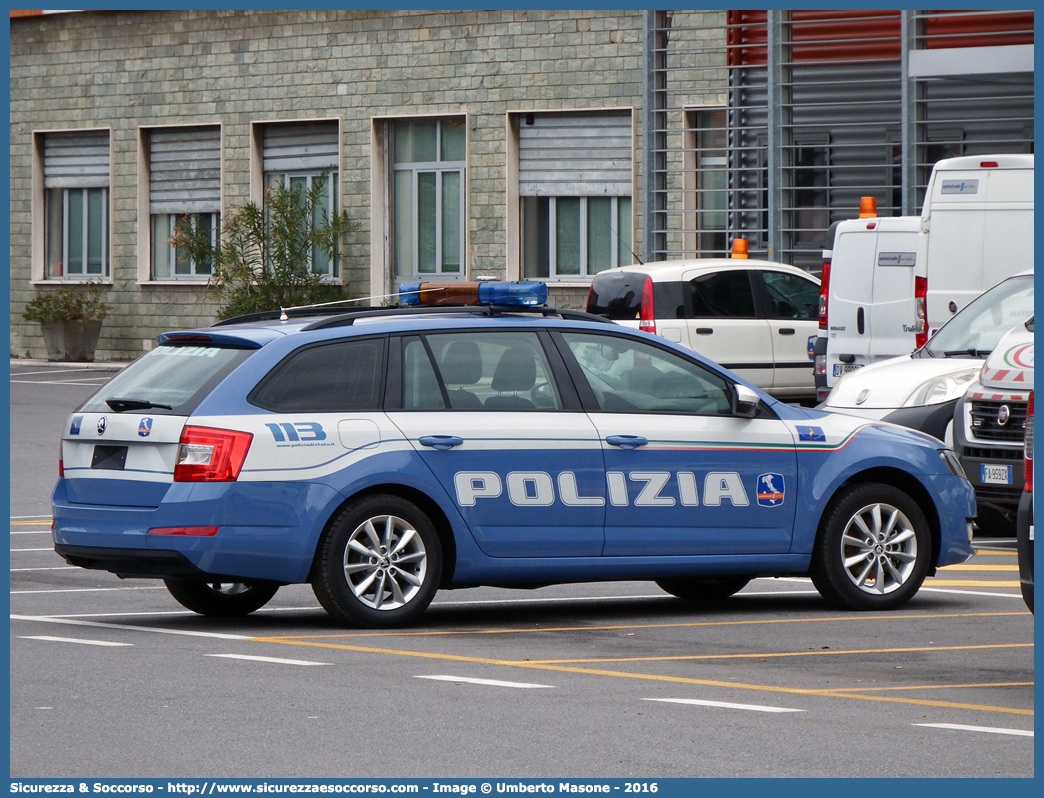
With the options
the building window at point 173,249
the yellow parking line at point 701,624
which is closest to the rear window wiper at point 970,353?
the yellow parking line at point 701,624

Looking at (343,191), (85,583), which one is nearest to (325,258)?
(343,191)

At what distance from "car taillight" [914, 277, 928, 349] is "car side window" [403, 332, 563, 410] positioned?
8573 mm

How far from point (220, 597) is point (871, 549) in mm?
3432

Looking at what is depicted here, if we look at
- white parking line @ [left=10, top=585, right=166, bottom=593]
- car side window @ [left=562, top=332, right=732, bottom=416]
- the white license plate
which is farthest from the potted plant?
car side window @ [left=562, top=332, right=732, bottom=416]

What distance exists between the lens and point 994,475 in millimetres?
12961

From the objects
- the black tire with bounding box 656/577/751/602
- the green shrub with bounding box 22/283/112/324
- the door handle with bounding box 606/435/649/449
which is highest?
the green shrub with bounding box 22/283/112/324

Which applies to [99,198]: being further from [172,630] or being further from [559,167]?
[172,630]

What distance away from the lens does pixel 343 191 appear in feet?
108

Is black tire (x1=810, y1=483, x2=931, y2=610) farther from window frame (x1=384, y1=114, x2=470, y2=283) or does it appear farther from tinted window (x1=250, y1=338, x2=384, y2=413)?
window frame (x1=384, y1=114, x2=470, y2=283)

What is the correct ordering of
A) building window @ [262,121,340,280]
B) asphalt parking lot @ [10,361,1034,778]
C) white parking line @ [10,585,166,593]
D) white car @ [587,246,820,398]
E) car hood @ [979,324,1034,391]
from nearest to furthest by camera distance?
asphalt parking lot @ [10,361,1034,778] < white parking line @ [10,585,166,593] < car hood @ [979,324,1034,391] < white car @ [587,246,820,398] < building window @ [262,121,340,280]

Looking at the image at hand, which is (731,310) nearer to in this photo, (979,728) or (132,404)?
(132,404)

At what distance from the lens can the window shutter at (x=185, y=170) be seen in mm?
34500

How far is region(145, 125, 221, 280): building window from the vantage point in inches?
1358

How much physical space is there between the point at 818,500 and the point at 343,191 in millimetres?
23641
